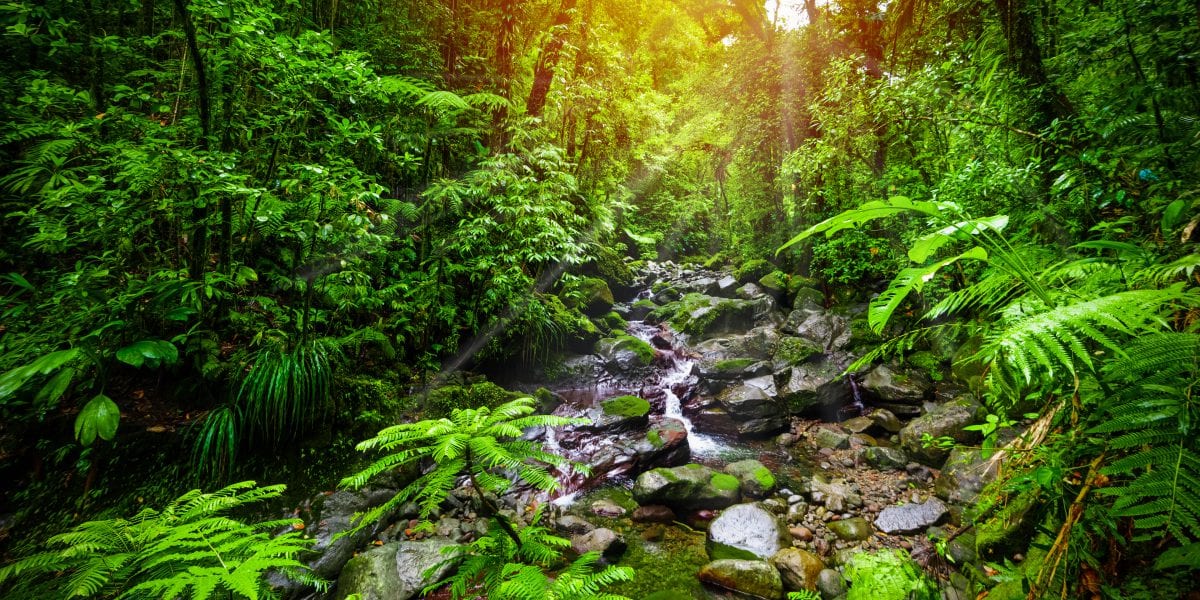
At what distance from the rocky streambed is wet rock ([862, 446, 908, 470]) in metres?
0.02

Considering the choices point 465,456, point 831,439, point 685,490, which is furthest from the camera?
point 831,439

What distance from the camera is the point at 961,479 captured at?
4195 millimetres

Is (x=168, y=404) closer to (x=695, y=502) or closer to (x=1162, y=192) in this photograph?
(x=695, y=502)

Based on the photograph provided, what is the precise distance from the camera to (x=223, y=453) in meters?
3.19

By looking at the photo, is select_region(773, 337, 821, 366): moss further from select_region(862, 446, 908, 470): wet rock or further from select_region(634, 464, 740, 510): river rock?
select_region(634, 464, 740, 510): river rock

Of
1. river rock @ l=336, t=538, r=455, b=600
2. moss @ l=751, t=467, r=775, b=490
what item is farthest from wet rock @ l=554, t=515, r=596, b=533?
A: moss @ l=751, t=467, r=775, b=490

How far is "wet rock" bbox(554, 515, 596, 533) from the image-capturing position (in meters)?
4.05

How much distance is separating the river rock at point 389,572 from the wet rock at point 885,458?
529 centimetres

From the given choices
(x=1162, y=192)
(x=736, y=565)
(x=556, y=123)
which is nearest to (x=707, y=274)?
(x=556, y=123)

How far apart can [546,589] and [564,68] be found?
803 centimetres

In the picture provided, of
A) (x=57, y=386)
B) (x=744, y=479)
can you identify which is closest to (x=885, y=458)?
(x=744, y=479)

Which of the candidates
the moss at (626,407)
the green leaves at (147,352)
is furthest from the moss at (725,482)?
the green leaves at (147,352)

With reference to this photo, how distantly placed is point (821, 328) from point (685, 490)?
19.9 ft

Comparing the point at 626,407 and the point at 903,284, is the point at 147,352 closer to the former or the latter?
the point at 903,284
